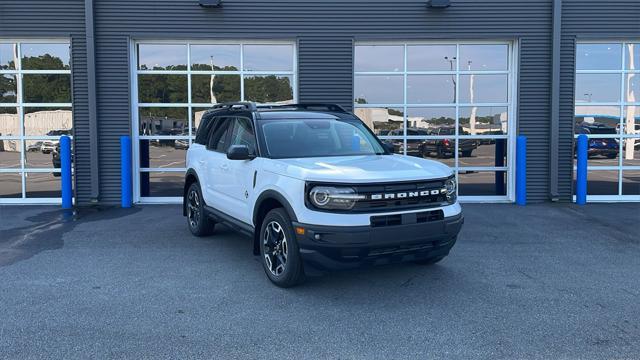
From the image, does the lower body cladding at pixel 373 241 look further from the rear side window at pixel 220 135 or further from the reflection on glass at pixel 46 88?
the reflection on glass at pixel 46 88

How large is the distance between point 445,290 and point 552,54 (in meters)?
7.40

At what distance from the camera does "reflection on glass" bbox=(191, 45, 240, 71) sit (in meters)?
11.5

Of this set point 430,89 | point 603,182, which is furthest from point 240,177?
point 603,182

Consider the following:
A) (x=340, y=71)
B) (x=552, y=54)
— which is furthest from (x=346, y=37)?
(x=552, y=54)

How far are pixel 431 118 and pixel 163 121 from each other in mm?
5538

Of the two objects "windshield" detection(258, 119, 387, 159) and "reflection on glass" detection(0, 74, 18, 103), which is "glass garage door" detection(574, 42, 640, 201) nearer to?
"windshield" detection(258, 119, 387, 159)

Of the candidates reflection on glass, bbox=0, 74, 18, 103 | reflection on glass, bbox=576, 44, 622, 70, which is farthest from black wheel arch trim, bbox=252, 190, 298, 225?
reflection on glass, bbox=576, 44, 622, 70

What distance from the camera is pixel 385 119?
38.2 ft

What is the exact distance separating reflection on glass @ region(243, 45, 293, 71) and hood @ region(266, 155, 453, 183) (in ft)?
19.3

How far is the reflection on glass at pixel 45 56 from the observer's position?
1127 centimetres

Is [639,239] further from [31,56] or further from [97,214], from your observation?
[31,56]

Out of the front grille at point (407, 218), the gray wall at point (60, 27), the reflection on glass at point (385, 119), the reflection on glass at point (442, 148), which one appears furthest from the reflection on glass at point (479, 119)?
the gray wall at point (60, 27)

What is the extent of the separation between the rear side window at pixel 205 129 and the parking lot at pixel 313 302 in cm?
143

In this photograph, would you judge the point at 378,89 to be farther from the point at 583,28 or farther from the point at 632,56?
the point at 632,56
